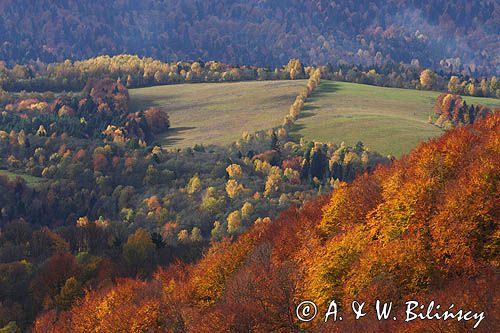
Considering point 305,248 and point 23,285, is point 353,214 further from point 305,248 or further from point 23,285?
point 23,285

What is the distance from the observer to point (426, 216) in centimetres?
8775

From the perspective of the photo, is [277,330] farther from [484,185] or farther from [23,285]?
[23,285]

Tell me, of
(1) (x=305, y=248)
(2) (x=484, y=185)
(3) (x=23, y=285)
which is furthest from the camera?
(3) (x=23, y=285)

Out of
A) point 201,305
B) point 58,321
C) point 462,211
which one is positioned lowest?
point 58,321

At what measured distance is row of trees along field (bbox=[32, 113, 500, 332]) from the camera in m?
74.9

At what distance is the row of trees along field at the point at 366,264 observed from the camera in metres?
74.9

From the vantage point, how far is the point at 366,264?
79562mm

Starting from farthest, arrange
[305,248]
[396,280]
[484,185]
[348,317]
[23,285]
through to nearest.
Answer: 1. [23,285]
2. [305,248]
3. [484,185]
4. [396,280]
5. [348,317]

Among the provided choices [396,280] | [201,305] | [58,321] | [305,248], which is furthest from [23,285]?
[396,280]

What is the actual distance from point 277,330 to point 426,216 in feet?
70.7

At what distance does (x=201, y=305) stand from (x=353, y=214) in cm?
2364

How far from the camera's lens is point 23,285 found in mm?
150000

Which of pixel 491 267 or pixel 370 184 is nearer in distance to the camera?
pixel 491 267

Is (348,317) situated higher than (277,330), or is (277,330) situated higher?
(348,317)
